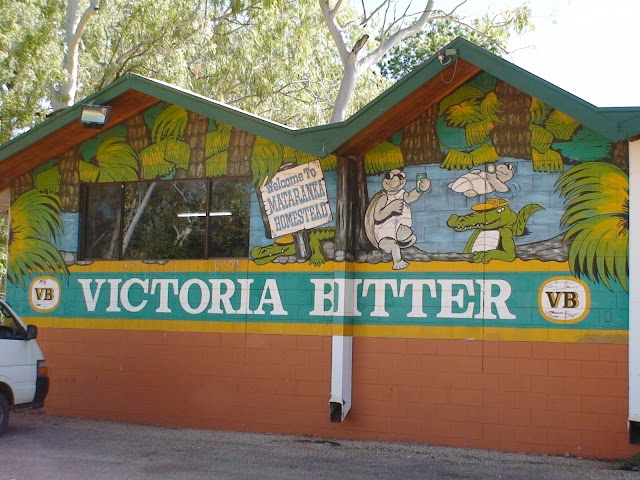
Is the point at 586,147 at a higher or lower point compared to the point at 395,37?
lower

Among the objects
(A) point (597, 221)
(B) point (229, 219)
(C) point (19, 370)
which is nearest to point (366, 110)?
(B) point (229, 219)

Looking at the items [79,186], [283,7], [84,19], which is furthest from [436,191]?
[283,7]

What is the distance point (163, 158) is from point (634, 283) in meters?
6.61

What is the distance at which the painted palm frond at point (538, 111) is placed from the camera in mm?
9961

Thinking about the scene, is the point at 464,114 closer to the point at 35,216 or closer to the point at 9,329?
the point at 9,329

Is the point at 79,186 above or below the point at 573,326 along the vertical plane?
above

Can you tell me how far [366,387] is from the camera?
10.6 m

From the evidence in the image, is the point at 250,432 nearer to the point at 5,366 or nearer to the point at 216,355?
the point at 216,355

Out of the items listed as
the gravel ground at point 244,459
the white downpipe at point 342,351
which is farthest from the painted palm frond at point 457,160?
the gravel ground at point 244,459

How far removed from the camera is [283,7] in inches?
974

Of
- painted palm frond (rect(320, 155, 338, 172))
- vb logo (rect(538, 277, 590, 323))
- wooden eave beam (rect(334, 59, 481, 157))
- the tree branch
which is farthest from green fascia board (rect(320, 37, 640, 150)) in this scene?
the tree branch

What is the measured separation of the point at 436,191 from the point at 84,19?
1427 centimetres

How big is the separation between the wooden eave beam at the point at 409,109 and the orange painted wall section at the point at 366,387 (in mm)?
2488

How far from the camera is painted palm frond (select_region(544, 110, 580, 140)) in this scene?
981cm
